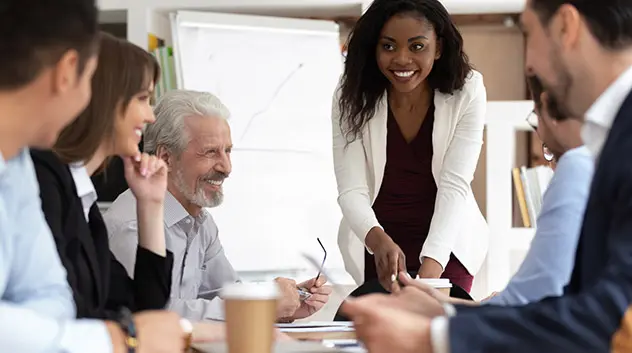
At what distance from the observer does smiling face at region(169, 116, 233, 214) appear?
2400 mm

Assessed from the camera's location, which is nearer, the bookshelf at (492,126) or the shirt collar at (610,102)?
the shirt collar at (610,102)

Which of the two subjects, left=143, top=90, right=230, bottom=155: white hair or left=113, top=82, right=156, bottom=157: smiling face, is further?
left=143, top=90, right=230, bottom=155: white hair

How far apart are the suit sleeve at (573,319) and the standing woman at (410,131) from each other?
1.55 meters

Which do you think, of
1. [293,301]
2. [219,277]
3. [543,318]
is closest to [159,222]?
[293,301]

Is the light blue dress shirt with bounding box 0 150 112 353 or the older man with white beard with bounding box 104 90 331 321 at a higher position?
the light blue dress shirt with bounding box 0 150 112 353

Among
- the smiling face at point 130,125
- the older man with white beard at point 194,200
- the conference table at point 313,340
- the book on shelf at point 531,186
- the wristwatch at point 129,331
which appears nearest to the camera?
the wristwatch at point 129,331

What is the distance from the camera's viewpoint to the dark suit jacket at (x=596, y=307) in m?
0.99

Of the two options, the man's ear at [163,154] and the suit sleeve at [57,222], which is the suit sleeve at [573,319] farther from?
the man's ear at [163,154]

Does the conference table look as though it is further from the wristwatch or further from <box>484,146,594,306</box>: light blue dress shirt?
<box>484,146,594,306</box>: light blue dress shirt

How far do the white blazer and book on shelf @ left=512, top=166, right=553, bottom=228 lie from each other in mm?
1067

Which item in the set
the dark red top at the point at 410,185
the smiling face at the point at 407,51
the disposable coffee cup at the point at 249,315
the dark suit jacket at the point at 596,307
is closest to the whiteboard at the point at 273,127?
the dark red top at the point at 410,185

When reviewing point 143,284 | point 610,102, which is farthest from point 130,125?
point 610,102

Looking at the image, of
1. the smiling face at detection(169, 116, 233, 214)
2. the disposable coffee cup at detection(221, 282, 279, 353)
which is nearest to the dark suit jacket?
the disposable coffee cup at detection(221, 282, 279, 353)

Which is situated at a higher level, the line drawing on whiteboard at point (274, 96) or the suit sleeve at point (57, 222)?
the suit sleeve at point (57, 222)
